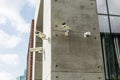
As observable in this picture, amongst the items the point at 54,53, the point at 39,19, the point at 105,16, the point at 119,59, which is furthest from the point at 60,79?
the point at 39,19

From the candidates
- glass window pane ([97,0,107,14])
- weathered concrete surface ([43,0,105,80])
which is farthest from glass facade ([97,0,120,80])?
weathered concrete surface ([43,0,105,80])

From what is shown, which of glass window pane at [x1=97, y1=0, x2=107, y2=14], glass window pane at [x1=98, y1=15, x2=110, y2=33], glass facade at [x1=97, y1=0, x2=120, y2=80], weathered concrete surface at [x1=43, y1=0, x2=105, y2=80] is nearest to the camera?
weathered concrete surface at [x1=43, y1=0, x2=105, y2=80]

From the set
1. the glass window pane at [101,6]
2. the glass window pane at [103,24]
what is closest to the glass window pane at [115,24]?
the glass window pane at [103,24]

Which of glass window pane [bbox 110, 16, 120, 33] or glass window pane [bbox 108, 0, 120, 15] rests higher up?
glass window pane [bbox 108, 0, 120, 15]

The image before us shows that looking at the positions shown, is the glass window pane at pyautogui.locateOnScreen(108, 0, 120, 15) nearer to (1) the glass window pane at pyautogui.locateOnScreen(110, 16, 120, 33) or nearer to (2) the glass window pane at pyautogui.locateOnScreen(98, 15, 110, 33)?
(1) the glass window pane at pyautogui.locateOnScreen(110, 16, 120, 33)

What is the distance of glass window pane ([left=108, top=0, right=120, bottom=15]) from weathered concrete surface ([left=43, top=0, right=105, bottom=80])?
32.6 inches

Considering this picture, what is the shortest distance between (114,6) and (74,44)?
8.56 ft

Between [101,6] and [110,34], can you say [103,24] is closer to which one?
[110,34]

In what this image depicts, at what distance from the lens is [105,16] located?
927cm

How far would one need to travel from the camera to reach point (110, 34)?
8.94 metres

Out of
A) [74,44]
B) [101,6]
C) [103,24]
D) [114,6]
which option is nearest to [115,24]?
[103,24]

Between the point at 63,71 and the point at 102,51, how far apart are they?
1.86m

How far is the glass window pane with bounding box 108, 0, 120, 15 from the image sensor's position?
9.34m

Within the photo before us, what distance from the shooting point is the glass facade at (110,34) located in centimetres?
842
